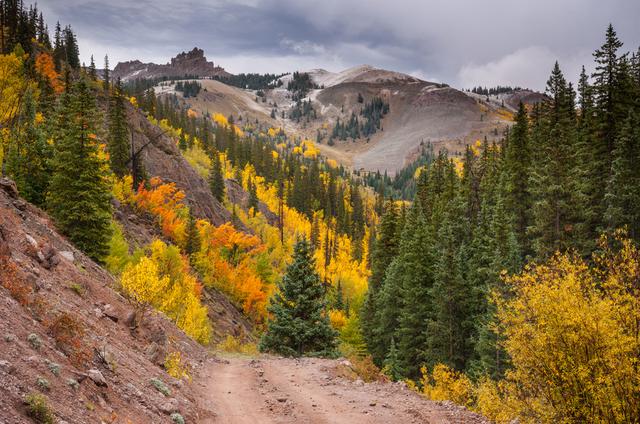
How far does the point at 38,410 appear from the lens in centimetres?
717

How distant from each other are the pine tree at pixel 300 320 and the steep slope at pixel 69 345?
11.7 m

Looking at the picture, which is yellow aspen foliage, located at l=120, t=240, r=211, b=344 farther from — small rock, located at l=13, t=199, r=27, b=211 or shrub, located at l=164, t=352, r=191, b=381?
small rock, located at l=13, t=199, r=27, b=211

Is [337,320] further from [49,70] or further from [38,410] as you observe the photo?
[49,70]

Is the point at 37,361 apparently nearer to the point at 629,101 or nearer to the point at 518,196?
the point at 518,196

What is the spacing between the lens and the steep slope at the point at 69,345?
27.2ft

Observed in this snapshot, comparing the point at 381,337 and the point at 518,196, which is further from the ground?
the point at 518,196

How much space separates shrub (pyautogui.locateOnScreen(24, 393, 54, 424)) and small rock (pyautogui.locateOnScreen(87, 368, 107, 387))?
8.71 feet

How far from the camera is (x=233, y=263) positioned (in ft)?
197

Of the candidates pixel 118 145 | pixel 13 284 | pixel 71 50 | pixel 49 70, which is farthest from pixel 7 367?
pixel 71 50

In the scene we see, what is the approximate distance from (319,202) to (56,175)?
106 m

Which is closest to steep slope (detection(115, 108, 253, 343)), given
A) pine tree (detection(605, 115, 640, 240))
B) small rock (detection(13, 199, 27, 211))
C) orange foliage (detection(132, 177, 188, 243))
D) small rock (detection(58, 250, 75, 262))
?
orange foliage (detection(132, 177, 188, 243))

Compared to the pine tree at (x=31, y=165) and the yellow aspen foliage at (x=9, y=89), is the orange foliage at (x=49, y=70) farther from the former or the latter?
the pine tree at (x=31, y=165)

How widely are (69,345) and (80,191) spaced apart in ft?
64.9

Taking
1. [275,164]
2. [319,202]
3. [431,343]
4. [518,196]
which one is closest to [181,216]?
[431,343]
